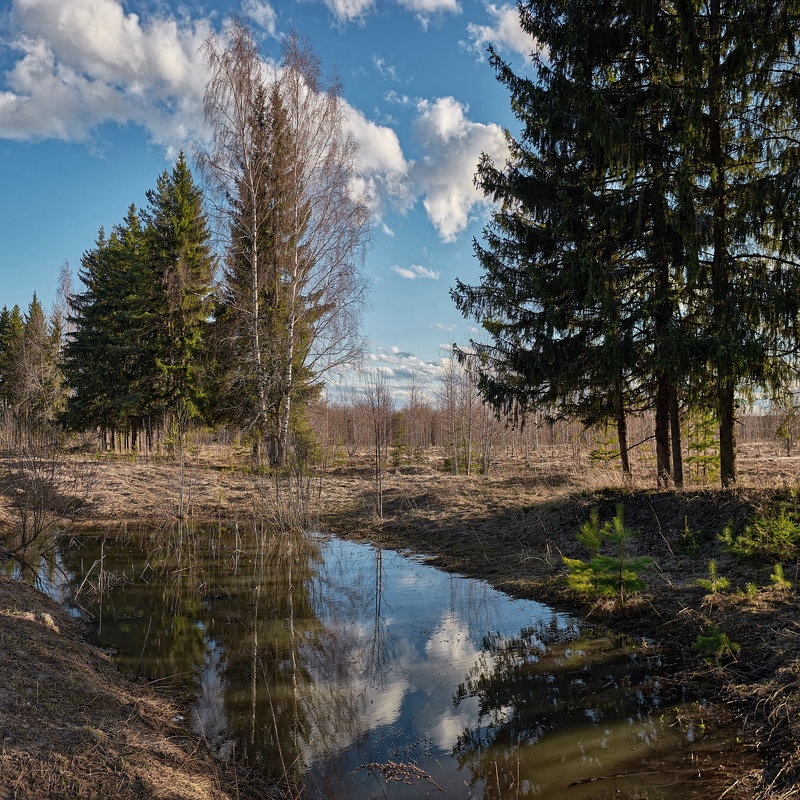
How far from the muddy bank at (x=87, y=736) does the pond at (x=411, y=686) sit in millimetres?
377

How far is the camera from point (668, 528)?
26.7 feet

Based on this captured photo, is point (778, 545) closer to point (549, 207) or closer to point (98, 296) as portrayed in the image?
point (549, 207)

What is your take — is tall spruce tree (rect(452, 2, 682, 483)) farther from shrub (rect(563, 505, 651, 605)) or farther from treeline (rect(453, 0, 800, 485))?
shrub (rect(563, 505, 651, 605))

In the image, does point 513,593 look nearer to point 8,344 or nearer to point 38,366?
point 38,366

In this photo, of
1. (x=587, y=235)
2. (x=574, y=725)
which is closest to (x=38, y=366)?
(x=587, y=235)

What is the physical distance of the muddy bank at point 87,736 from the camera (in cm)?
277

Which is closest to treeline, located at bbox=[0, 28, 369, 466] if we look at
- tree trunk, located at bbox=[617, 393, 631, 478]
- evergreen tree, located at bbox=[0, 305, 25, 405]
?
tree trunk, located at bbox=[617, 393, 631, 478]

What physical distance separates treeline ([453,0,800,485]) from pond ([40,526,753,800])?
14.4 feet

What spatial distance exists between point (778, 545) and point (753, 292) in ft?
12.4

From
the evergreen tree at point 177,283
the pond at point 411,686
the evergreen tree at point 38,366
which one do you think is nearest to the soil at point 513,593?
the pond at point 411,686

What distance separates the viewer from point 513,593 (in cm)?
759

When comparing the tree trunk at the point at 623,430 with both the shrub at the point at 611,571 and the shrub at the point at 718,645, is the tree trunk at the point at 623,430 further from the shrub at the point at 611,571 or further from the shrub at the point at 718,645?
the shrub at the point at 718,645

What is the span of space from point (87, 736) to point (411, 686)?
2.75m

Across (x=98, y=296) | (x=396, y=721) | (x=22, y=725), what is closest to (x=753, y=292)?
(x=396, y=721)
